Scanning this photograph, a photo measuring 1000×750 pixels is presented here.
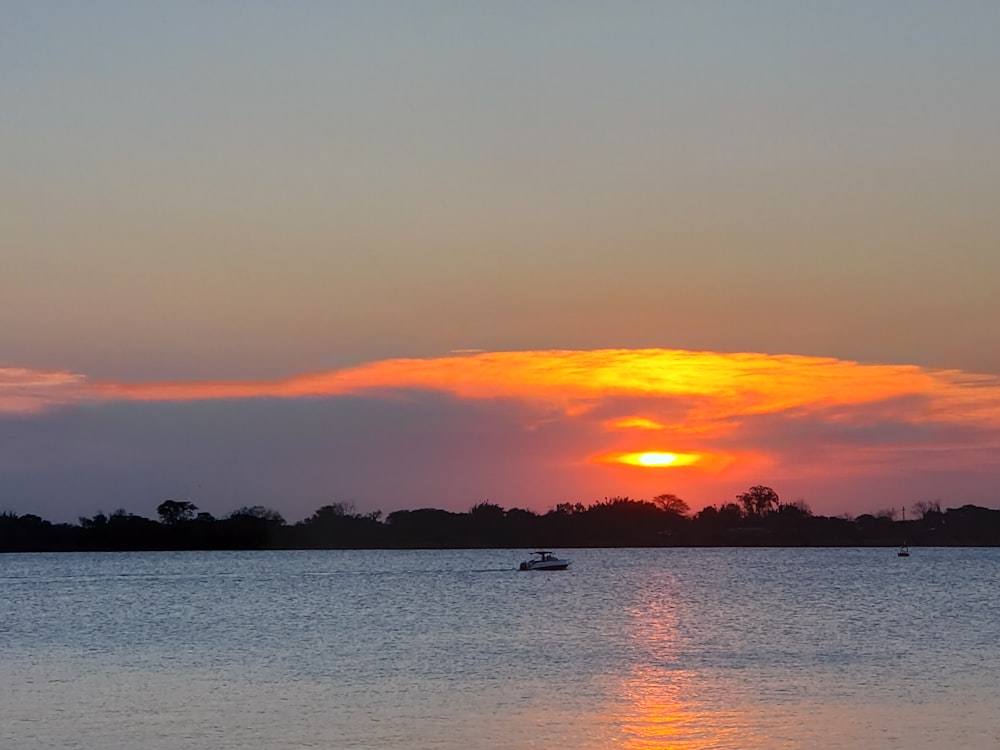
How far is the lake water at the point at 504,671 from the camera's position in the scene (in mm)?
32531

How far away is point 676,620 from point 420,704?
121 ft

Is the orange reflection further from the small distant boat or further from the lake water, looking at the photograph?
the small distant boat

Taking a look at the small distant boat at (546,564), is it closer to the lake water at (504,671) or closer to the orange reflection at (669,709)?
the lake water at (504,671)

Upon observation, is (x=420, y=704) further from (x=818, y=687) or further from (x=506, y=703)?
(x=818, y=687)

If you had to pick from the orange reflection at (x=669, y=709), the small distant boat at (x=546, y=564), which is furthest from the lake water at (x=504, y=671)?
the small distant boat at (x=546, y=564)

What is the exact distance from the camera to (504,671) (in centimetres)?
4656

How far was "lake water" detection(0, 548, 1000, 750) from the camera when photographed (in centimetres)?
3253

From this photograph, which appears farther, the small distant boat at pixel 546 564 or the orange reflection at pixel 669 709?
the small distant boat at pixel 546 564

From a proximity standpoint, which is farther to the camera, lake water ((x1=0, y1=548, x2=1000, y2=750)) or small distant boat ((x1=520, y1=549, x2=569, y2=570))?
small distant boat ((x1=520, y1=549, x2=569, y2=570))

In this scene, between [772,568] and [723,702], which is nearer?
[723,702]

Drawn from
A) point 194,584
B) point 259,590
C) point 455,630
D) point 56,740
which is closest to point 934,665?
point 455,630

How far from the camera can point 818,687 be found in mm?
41375

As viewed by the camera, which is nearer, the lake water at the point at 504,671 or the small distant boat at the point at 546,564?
the lake water at the point at 504,671

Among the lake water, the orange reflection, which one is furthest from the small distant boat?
the orange reflection
